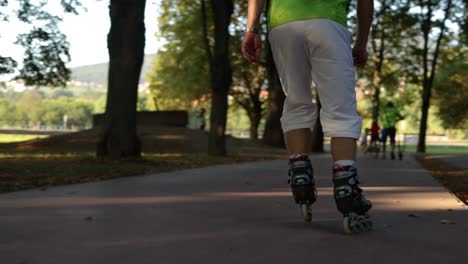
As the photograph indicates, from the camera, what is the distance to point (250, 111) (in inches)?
1923

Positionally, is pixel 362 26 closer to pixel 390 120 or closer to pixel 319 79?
pixel 319 79

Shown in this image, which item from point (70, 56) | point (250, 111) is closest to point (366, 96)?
point (250, 111)

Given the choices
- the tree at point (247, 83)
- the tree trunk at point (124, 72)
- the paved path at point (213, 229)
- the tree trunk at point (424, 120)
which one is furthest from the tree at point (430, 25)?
the paved path at point (213, 229)

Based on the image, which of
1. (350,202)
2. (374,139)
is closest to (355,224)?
(350,202)

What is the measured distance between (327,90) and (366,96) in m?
42.7

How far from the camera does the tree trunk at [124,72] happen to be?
12.1 metres

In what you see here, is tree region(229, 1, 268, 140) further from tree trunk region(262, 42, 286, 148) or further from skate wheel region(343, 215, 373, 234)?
skate wheel region(343, 215, 373, 234)

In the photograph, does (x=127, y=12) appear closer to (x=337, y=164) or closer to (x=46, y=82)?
(x=337, y=164)

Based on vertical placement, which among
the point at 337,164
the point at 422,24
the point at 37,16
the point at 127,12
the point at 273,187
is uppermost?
the point at 422,24

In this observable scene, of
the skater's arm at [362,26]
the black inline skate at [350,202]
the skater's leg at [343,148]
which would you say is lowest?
the black inline skate at [350,202]

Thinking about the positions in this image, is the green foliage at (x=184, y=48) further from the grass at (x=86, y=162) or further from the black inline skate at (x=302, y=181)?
the black inline skate at (x=302, y=181)

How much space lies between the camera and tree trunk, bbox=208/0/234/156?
17547 millimetres

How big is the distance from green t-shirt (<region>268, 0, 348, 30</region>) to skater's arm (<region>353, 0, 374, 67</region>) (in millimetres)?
220

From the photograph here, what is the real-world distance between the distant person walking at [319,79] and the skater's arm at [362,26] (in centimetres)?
22
